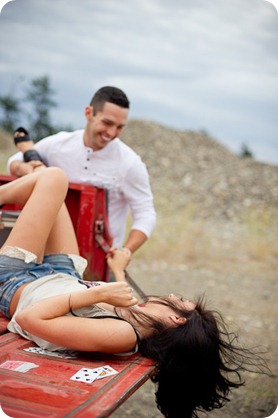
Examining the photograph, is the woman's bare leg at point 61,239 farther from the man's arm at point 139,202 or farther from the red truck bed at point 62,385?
the man's arm at point 139,202

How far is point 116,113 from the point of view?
340 cm

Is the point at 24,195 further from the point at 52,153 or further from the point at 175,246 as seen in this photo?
the point at 175,246

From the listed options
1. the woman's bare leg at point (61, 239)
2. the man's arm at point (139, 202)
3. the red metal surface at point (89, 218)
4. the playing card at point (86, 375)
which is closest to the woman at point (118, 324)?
the playing card at point (86, 375)

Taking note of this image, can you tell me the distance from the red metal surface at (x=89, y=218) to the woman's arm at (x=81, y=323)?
986 mm

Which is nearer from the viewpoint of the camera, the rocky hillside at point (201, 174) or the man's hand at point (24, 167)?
the man's hand at point (24, 167)

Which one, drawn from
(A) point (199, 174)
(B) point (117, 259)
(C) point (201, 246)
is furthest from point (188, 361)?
(A) point (199, 174)

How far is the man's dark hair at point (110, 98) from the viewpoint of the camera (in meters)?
3.44

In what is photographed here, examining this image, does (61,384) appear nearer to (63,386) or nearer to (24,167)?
(63,386)

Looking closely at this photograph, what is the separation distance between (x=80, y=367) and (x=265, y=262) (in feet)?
22.1

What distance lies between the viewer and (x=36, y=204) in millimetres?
2461

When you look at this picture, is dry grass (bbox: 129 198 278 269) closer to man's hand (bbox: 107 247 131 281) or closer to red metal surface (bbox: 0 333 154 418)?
man's hand (bbox: 107 247 131 281)

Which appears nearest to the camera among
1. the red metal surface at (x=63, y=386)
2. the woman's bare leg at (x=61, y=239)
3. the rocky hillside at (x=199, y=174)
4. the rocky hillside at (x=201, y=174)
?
the red metal surface at (x=63, y=386)

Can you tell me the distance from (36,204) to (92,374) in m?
0.92

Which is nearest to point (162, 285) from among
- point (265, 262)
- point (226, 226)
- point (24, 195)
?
point (265, 262)
